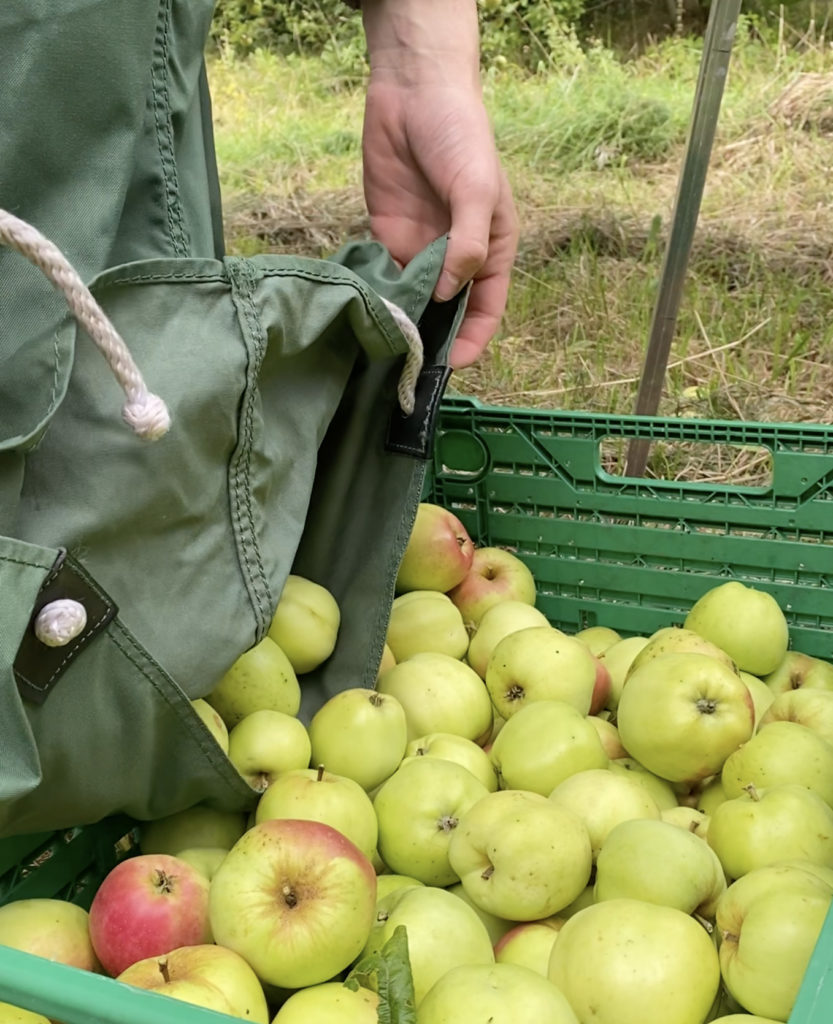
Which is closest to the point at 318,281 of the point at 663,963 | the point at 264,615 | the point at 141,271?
the point at 141,271

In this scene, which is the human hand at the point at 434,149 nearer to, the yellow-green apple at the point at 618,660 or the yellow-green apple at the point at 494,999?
the yellow-green apple at the point at 618,660

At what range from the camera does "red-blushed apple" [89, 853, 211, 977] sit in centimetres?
91

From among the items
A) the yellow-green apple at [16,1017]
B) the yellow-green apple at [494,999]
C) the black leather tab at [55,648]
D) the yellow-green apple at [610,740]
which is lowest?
the yellow-green apple at [610,740]

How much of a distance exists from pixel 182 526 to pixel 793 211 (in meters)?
3.35

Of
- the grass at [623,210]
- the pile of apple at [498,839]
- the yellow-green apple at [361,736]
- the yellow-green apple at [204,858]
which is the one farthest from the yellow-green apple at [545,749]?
the grass at [623,210]

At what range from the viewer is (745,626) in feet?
4.44

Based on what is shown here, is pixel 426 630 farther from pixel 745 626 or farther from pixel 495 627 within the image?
pixel 745 626

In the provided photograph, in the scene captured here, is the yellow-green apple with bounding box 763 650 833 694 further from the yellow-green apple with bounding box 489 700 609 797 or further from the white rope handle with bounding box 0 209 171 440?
the white rope handle with bounding box 0 209 171 440

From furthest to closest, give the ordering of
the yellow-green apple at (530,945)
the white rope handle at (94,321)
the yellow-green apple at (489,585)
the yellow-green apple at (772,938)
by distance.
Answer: the yellow-green apple at (489,585) < the yellow-green apple at (530,945) < the yellow-green apple at (772,938) < the white rope handle at (94,321)

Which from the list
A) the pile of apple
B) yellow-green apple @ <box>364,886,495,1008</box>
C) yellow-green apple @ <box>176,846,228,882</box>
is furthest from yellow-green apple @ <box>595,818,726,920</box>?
yellow-green apple @ <box>176,846,228,882</box>

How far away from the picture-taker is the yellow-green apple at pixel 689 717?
118cm

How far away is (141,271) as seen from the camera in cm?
88

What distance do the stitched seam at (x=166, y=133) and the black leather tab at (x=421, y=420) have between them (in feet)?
1.07

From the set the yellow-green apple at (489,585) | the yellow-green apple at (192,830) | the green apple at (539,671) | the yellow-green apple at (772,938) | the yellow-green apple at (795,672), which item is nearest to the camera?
the yellow-green apple at (772,938)
